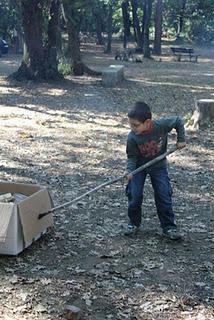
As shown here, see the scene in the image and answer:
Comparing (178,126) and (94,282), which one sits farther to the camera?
(178,126)

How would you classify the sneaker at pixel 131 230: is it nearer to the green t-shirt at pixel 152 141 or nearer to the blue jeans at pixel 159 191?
the blue jeans at pixel 159 191

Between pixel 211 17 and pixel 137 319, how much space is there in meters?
42.2

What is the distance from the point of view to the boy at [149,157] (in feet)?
16.5

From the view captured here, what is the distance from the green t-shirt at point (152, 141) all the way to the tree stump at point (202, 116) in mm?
5668

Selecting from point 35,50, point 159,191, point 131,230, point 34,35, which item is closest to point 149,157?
point 159,191

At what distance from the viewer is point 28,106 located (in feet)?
43.5

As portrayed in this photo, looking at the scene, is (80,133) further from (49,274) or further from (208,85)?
(208,85)

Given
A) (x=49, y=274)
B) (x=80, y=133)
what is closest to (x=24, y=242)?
(x=49, y=274)

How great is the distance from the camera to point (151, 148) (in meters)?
5.15

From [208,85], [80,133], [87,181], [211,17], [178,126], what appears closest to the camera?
[178,126]

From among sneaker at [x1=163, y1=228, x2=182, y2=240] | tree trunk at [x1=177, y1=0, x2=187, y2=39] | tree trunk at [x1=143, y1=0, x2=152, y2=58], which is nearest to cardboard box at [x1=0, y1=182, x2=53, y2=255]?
sneaker at [x1=163, y1=228, x2=182, y2=240]

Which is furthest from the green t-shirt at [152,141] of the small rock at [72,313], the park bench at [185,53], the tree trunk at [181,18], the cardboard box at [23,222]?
the tree trunk at [181,18]

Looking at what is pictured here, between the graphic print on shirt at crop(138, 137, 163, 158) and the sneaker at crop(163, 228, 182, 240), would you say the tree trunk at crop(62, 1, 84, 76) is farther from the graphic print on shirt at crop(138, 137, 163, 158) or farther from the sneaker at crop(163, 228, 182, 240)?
the sneaker at crop(163, 228, 182, 240)

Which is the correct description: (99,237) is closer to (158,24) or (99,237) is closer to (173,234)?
(173,234)
